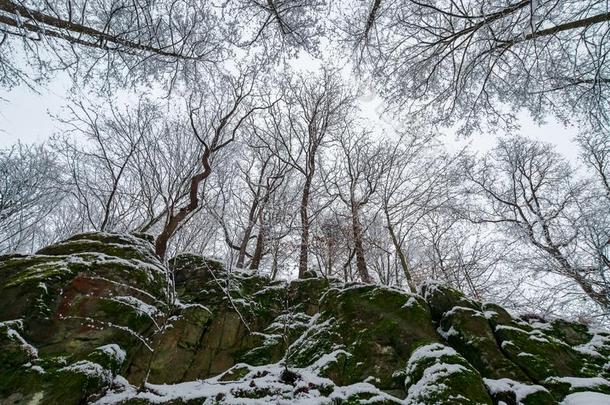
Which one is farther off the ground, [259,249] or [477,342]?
[259,249]

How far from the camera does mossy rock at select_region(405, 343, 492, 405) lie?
2.94 meters

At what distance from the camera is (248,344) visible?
476cm

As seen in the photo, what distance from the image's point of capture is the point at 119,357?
12.1 feet

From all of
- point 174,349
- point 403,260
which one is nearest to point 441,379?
point 174,349

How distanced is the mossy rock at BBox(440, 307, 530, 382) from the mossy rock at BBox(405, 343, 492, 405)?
41 cm

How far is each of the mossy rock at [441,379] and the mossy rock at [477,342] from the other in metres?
0.41

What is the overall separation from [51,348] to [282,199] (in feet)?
28.6

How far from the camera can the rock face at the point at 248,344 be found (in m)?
3.22

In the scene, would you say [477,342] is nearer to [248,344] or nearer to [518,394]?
[518,394]

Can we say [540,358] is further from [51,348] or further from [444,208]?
[444,208]

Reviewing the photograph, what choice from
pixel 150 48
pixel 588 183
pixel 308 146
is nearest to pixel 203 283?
pixel 150 48

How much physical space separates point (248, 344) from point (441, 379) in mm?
2948

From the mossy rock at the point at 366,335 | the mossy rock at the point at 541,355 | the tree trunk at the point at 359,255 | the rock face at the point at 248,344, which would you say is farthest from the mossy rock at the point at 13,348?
the tree trunk at the point at 359,255

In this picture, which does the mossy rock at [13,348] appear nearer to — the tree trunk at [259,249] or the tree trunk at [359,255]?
the tree trunk at [259,249]
